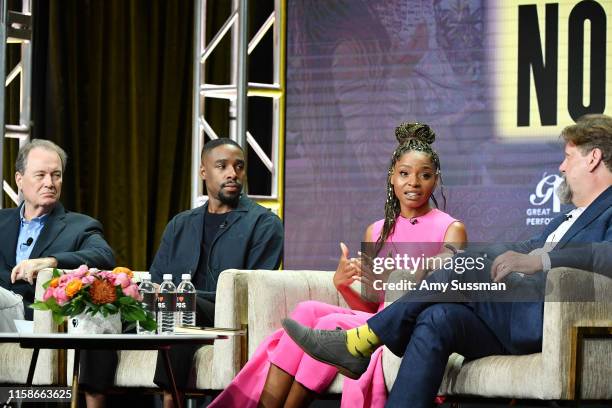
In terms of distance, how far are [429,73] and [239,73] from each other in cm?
95

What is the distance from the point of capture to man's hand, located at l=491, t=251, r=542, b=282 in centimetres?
345

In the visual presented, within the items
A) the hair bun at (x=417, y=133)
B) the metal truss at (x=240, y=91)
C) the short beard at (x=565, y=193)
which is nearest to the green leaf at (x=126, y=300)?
the hair bun at (x=417, y=133)

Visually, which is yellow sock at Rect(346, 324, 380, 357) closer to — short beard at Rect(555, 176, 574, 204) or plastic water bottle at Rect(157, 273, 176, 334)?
plastic water bottle at Rect(157, 273, 176, 334)

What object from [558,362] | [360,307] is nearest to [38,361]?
[360,307]

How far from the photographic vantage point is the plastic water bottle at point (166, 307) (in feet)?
13.0

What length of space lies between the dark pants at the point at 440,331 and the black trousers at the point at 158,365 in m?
0.92

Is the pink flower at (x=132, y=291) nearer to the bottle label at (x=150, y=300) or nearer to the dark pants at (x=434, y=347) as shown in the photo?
the bottle label at (x=150, y=300)

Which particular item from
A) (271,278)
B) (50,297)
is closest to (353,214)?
(271,278)

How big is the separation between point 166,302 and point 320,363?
732 mm

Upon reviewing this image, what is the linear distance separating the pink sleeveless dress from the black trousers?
0.76 feet

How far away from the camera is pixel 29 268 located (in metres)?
4.46

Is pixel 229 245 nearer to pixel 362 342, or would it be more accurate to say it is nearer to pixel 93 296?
pixel 93 296

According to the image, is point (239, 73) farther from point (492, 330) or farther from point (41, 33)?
point (492, 330)

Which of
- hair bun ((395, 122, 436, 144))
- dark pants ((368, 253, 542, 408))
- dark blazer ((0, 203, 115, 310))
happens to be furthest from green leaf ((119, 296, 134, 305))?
hair bun ((395, 122, 436, 144))
